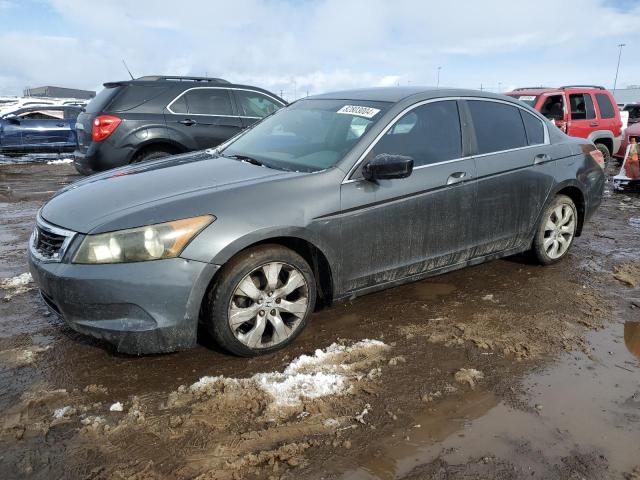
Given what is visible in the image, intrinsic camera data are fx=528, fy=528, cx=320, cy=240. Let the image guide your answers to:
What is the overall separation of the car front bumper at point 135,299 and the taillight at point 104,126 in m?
4.50

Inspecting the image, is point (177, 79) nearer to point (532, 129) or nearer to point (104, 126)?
point (104, 126)

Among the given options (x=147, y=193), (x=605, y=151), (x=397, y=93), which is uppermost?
(x=397, y=93)

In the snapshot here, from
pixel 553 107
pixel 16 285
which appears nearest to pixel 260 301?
pixel 16 285

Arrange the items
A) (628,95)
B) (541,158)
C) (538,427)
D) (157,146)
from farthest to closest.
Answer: (628,95) → (157,146) → (541,158) → (538,427)

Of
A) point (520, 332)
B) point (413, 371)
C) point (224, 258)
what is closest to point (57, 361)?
point (224, 258)

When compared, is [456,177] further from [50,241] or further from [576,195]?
[50,241]

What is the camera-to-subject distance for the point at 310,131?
4.05m

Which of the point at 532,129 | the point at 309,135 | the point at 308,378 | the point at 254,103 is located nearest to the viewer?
the point at 308,378

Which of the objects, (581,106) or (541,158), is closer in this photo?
(541,158)

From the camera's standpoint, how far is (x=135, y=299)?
110 inches

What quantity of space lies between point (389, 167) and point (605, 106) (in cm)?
1003

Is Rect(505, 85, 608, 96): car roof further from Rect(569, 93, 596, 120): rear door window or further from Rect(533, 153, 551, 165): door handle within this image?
Rect(533, 153, 551, 165): door handle

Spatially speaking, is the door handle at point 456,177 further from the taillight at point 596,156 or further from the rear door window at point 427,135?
the taillight at point 596,156

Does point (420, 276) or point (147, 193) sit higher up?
point (147, 193)
